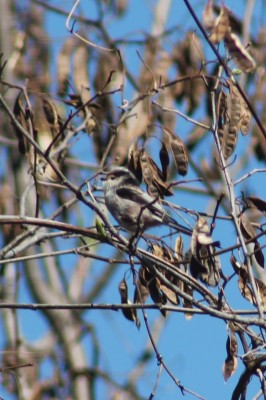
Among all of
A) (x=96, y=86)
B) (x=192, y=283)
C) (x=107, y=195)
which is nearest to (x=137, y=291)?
(x=192, y=283)

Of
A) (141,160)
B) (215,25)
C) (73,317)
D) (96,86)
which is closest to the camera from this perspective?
(215,25)

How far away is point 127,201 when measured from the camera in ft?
15.7

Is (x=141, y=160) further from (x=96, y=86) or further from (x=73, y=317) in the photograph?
(x=73, y=317)

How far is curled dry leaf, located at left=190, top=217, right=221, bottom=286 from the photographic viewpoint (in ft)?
11.3

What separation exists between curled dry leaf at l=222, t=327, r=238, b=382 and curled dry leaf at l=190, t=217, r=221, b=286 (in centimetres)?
25

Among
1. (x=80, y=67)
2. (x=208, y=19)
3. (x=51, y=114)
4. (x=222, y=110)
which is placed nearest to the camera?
(x=208, y=19)

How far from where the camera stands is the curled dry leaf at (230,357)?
3.81 metres

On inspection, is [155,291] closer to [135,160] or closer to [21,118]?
[135,160]

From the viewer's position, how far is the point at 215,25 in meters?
3.30

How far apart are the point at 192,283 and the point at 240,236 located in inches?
10.9

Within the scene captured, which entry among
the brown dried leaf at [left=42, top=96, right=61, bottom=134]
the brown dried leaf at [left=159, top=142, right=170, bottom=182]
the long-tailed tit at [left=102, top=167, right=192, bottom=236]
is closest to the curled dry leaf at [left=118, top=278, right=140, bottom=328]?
the brown dried leaf at [left=159, top=142, right=170, bottom=182]

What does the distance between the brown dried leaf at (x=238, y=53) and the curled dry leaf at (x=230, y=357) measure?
3.55ft

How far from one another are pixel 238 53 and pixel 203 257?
0.79 meters

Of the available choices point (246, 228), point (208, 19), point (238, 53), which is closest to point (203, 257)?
point (246, 228)
